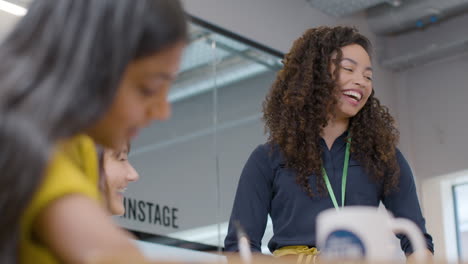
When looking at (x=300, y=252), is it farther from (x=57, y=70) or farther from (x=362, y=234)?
(x=57, y=70)

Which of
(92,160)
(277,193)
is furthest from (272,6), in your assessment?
(92,160)

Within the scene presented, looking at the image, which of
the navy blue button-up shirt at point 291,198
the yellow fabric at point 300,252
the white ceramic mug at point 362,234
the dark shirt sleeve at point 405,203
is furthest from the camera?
the dark shirt sleeve at point 405,203

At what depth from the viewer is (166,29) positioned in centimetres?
82

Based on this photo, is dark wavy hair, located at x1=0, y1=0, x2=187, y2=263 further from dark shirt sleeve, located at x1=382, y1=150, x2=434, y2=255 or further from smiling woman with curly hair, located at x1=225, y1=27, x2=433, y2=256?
dark shirt sleeve, located at x1=382, y1=150, x2=434, y2=255

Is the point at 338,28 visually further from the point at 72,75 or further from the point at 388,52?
the point at 388,52

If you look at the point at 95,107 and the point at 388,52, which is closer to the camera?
the point at 95,107

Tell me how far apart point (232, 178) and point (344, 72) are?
1.91 m

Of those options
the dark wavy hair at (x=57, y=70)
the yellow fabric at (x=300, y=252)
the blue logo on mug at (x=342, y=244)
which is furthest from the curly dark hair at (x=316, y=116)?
the dark wavy hair at (x=57, y=70)

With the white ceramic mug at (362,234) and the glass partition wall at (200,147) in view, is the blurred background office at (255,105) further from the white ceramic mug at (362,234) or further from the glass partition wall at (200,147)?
the white ceramic mug at (362,234)

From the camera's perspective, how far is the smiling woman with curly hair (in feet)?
7.04

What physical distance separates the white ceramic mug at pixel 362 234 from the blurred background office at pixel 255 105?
233 centimetres

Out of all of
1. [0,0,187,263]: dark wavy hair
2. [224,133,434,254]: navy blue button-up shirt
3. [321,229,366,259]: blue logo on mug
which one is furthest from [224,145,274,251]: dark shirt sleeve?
[0,0,187,263]: dark wavy hair

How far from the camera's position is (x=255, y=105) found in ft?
14.5

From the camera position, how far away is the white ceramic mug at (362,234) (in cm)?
94
